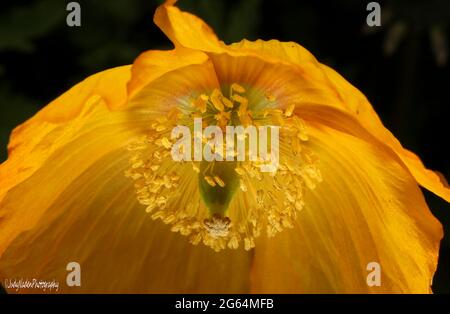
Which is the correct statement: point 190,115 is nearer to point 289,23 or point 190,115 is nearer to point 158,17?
point 158,17

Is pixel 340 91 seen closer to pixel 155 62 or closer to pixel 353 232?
pixel 155 62

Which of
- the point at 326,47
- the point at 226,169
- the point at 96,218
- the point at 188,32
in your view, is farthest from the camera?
the point at 326,47

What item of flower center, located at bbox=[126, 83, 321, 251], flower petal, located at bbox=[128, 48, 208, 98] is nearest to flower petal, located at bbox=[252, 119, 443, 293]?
flower center, located at bbox=[126, 83, 321, 251]

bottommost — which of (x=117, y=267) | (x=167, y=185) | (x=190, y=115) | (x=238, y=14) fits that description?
(x=117, y=267)

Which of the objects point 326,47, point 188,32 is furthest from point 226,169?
point 326,47

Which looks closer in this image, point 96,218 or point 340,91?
point 340,91

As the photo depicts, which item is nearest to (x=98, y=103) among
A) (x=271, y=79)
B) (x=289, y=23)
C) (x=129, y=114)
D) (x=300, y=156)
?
(x=129, y=114)

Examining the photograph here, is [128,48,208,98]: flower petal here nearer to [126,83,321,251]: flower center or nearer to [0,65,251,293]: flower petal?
[0,65,251,293]: flower petal

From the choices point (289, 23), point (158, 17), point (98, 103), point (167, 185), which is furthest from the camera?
point (289, 23)
